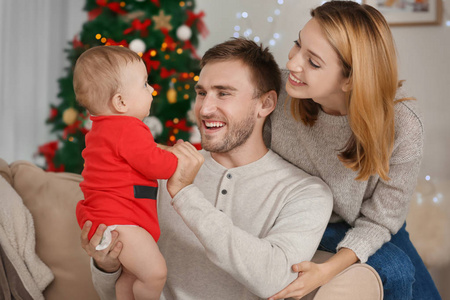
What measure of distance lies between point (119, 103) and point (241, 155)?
64 cm

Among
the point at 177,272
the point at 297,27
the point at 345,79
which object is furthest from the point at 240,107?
the point at 297,27

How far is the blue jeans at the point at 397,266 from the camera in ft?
5.59

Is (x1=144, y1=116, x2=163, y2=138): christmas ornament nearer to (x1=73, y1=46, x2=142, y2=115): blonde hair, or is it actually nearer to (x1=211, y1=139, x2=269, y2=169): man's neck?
(x1=211, y1=139, x2=269, y2=169): man's neck

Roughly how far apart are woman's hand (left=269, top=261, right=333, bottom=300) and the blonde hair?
0.83 meters

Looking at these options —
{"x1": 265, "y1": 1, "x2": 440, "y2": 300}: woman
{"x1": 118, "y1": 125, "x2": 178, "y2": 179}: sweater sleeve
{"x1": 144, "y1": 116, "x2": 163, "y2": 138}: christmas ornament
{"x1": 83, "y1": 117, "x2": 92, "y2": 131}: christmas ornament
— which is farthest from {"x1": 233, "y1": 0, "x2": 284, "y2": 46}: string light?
{"x1": 118, "y1": 125, "x2": 178, "y2": 179}: sweater sleeve

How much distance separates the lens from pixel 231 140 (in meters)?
1.82

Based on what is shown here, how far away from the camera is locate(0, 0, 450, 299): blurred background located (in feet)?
10.00

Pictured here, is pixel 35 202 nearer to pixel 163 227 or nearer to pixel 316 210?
pixel 163 227

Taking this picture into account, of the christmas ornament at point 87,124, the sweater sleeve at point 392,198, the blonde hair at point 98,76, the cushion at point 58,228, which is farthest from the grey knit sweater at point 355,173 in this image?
the christmas ornament at point 87,124

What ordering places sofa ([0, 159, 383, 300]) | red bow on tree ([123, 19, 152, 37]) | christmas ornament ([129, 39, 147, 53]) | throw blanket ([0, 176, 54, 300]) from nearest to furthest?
throw blanket ([0, 176, 54, 300]), sofa ([0, 159, 383, 300]), christmas ornament ([129, 39, 147, 53]), red bow on tree ([123, 19, 152, 37])

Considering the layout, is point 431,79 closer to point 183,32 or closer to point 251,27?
point 251,27

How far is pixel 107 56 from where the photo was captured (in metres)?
1.41

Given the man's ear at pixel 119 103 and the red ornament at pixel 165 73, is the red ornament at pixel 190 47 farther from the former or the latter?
the man's ear at pixel 119 103

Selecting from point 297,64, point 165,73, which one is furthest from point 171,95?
point 297,64
